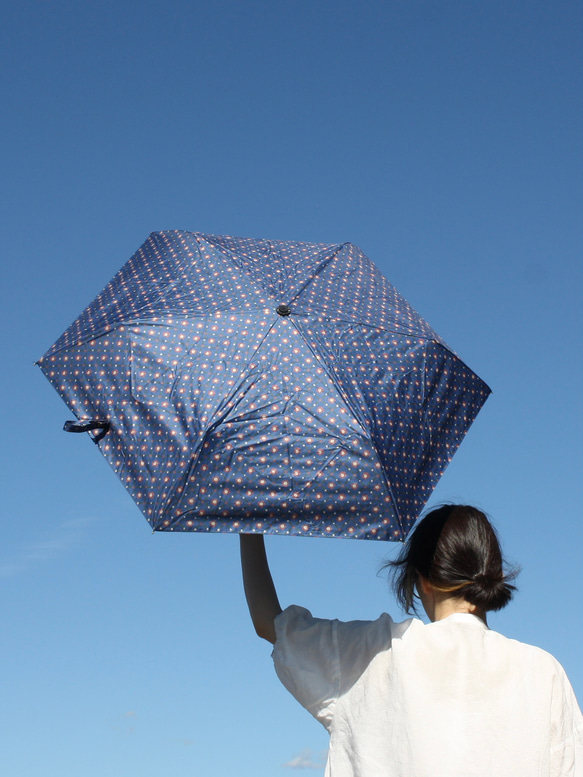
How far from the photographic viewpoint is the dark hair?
11.4 ft

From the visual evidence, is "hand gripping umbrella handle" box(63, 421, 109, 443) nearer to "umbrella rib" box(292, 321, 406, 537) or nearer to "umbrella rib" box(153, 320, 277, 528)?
"umbrella rib" box(153, 320, 277, 528)

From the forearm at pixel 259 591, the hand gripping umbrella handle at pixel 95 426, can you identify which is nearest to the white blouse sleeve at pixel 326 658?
the forearm at pixel 259 591

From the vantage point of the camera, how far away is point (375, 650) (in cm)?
335

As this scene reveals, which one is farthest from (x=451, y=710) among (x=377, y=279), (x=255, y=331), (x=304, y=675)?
(x=377, y=279)

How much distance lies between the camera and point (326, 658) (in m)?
3.41

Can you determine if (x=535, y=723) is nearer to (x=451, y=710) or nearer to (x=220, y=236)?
(x=451, y=710)

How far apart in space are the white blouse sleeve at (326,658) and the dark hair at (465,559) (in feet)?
0.93

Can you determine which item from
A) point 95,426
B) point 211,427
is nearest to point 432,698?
point 211,427

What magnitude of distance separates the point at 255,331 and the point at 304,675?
1598mm

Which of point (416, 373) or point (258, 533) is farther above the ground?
point (416, 373)

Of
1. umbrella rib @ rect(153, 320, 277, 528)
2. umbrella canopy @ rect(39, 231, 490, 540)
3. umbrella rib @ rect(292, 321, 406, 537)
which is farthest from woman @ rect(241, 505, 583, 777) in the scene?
umbrella rib @ rect(153, 320, 277, 528)

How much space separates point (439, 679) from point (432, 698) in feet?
0.25

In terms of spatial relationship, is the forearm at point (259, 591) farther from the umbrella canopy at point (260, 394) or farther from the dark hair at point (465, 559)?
the dark hair at point (465, 559)

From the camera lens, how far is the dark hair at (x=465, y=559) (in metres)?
3.46
